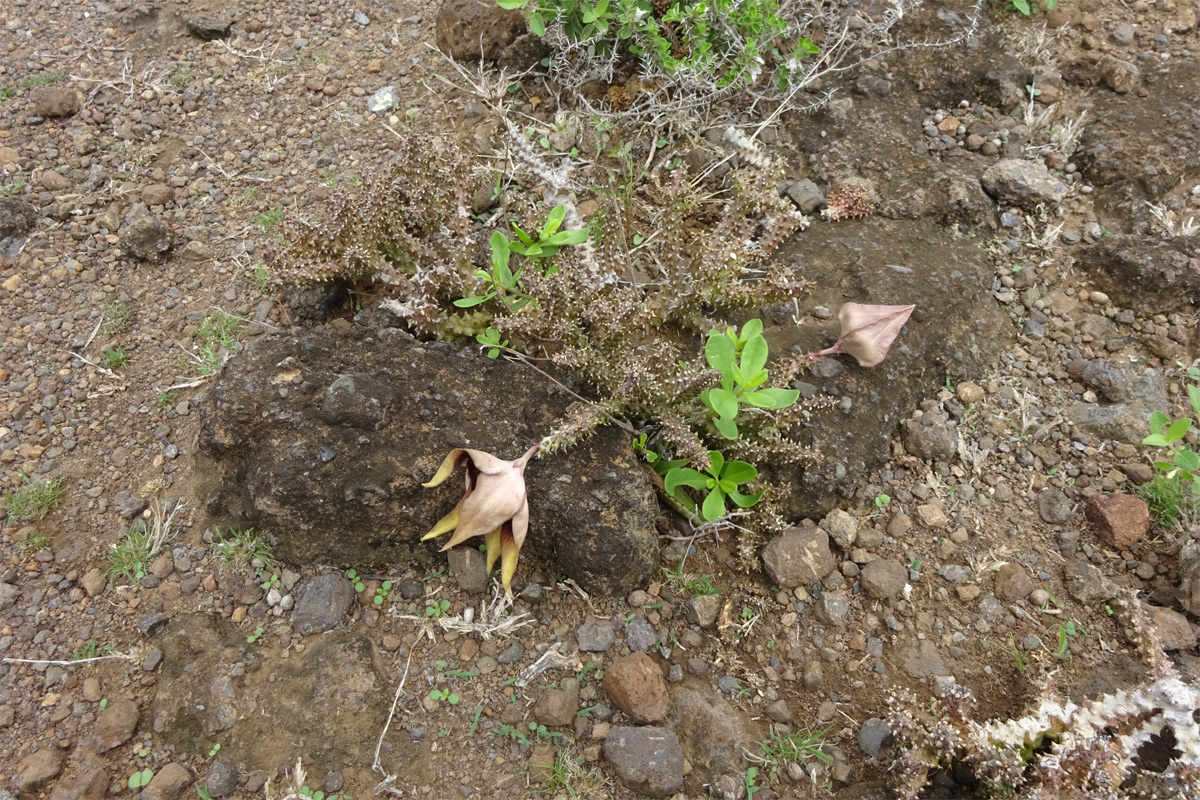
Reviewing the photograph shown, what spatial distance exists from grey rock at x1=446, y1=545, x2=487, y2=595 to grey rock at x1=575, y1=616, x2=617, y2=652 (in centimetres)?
33

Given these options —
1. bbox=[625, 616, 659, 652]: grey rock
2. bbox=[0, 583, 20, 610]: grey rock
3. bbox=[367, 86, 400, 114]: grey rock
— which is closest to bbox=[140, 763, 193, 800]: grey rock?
bbox=[0, 583, 20, 610]: grey rock

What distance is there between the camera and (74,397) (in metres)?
2.79

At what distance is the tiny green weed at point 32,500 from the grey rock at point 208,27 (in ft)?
8.28

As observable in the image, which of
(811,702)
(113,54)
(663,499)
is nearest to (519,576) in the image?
(663,499)

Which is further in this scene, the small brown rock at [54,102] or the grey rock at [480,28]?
the grey rock at [480,28]

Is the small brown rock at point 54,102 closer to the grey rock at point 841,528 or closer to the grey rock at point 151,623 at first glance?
the grey rock at point 151,623

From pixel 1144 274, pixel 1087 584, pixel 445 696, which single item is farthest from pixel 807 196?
pixel 445 696

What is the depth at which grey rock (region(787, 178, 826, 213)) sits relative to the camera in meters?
3.22

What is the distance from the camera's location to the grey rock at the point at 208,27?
3.90 metres

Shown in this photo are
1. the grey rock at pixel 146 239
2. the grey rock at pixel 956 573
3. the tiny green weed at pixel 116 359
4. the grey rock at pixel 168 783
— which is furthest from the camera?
the grey rock at pixel 146 239

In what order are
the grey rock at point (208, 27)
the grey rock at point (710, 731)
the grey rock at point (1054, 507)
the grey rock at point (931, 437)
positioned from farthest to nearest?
the grey rock at point (208, 27) → the grey rock at point (931, 437) → the grey rock at point (1054, 507) → the grey rock at point (710, 731)

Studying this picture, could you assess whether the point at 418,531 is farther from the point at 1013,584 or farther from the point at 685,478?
the point at 1013,584

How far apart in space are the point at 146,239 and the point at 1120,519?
371 cm

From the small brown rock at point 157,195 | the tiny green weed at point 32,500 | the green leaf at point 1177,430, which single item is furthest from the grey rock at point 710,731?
the small brown rock at point 157,195
